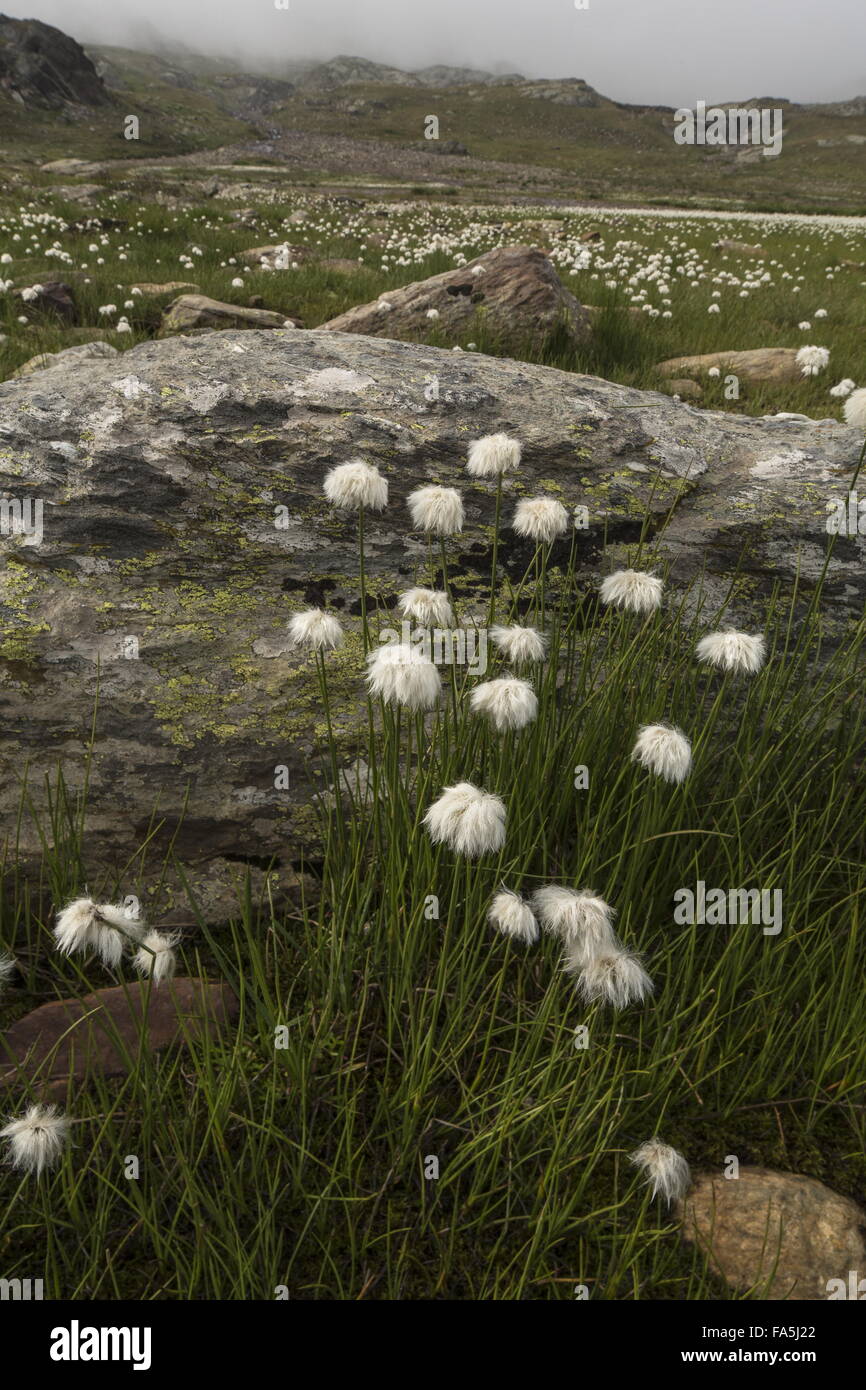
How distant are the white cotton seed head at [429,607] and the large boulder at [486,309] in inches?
299

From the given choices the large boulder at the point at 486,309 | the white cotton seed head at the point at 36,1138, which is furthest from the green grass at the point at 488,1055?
the large boulder at the point at 486,309

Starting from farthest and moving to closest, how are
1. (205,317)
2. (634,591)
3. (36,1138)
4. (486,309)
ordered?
(205,317), (486,309), (634,591), (36,1138)

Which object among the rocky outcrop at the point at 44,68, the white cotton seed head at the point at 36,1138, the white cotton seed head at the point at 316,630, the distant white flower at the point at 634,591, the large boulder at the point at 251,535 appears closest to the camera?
the white cotton seed head at the point at 36,1138

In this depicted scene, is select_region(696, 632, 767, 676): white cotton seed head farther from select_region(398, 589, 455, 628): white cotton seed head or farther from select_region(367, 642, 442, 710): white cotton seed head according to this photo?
select_region(367, 642, 442, 710): white cotton seed head

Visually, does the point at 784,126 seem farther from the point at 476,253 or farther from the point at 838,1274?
the point at 838,1274

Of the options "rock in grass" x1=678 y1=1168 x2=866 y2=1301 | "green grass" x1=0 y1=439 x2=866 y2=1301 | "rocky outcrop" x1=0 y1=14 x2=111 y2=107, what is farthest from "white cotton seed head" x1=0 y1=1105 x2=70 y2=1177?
"rocky outcrop" x1=0 y1=14 x2=111 y2=107

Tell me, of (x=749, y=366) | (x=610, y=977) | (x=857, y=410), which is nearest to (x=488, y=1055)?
(x=610, y=977)

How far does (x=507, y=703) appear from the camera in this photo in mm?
2482

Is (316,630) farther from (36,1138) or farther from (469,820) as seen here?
(36,1138)

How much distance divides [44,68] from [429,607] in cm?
12377

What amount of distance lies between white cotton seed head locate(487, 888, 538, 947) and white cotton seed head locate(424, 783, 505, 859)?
0.20 m

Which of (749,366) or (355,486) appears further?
(749,366)

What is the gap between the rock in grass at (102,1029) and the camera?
239 centimetres

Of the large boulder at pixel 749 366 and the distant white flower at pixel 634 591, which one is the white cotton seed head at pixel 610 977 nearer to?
the distant white flower at pixel 634 591
